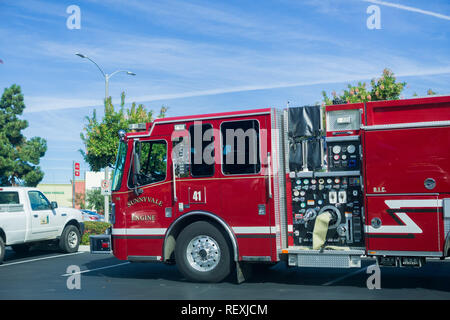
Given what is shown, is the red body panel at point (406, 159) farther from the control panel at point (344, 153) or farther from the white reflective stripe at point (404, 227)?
the white reflective stripe at point (404, 227)

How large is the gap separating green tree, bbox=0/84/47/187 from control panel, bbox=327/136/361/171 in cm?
3261

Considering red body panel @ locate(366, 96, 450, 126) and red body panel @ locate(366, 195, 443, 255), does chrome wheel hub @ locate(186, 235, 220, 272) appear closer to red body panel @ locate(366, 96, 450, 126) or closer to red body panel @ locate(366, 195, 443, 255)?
red body panel @ locate(366, 195, 443, 255)

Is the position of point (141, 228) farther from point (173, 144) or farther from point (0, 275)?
point (0, 275)

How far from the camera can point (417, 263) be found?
26.4ft

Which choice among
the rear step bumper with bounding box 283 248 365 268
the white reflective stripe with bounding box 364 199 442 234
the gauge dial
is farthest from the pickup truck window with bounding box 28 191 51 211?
the white reflective stripe with bounding box 364 199 442 234

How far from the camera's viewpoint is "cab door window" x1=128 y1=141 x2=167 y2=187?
384 inches

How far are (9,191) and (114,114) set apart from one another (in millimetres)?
7230

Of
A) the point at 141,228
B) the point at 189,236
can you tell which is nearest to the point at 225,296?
the point at 189,236

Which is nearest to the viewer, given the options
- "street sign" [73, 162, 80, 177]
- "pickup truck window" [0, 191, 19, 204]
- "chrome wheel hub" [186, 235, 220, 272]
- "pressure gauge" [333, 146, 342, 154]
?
"pressure gauge" [333, 146, 342, 154]

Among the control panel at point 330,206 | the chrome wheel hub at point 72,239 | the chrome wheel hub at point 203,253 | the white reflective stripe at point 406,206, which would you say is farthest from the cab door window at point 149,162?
the chrome wheel hub at point 72,239

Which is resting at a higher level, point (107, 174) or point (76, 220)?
point (107, 174)

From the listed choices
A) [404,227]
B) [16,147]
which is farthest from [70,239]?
[16,147]

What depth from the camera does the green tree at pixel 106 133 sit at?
19891 mm

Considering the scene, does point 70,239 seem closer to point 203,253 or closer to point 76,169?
point 203,253
